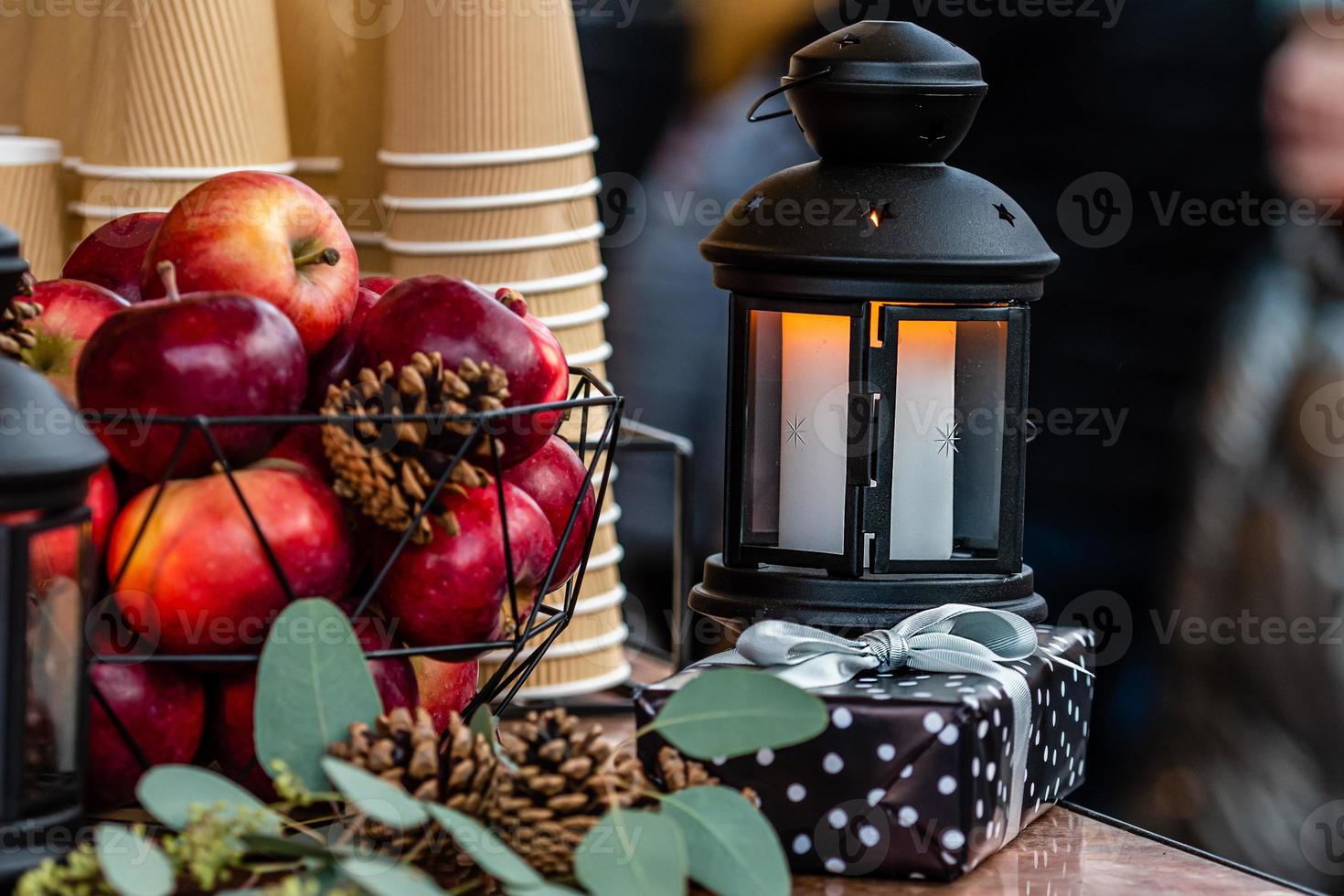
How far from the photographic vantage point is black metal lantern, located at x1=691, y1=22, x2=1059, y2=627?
2.16ft

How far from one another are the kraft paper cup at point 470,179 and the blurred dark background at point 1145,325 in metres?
0.68

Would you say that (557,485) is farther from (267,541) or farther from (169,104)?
(169,104)

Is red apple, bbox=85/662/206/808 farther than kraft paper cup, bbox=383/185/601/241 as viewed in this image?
No

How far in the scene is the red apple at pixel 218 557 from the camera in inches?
19.7

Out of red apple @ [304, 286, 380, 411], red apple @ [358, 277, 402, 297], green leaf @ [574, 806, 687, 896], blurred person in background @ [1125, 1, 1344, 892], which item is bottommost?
blurred person in background @ [1125, 1, 1344, 892]

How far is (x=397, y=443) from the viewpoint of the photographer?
1.73 ft

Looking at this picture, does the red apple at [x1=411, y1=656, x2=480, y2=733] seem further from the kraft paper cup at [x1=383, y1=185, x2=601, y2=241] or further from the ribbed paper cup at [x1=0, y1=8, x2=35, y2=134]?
the ribbed paper cup at [x1=0, y1=8, x2=35, y2=134]

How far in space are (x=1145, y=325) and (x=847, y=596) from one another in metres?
0.93

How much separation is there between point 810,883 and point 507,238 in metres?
0.44

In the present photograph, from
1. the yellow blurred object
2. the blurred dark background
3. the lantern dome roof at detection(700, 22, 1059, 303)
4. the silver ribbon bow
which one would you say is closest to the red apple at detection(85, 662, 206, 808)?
the silver ribbon bow

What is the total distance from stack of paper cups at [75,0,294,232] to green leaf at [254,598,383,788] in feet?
1.31

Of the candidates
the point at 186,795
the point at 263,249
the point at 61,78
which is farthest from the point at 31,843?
the point at 61,78

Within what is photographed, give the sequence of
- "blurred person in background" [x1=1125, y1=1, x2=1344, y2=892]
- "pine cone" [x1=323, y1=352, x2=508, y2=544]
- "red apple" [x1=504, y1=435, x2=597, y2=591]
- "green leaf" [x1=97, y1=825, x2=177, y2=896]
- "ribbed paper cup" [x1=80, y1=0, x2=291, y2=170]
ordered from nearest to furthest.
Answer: "green leaf" [x1=97, y1=825, x2=177, y2=896] → "pine cone" [x1=323, y1=352, x2=508, y2=544] → "red apple" [x1=504, y1=435, x2=597, y2=591] → "ribbed paper cup" [x1=80, y1=0, x2=291, y2=170] → "blurred person in background" [x1=1125, y1=1, x2=1344, y2=892]

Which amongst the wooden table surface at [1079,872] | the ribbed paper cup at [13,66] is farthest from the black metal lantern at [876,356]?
the ribbed paper cup at [13,66]
